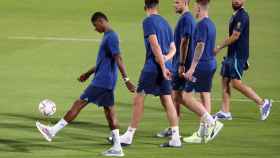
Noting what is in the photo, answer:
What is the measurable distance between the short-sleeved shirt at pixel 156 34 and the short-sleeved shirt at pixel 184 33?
0.67 meters

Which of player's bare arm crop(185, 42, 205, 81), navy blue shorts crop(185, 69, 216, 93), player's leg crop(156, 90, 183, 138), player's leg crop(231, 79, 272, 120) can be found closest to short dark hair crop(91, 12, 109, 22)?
Result: player's bare arm crop(185, 42, 205, 81)

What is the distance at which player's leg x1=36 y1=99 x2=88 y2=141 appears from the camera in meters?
18.5

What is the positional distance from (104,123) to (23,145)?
2906 mm

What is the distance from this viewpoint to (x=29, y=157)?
58.6 ft

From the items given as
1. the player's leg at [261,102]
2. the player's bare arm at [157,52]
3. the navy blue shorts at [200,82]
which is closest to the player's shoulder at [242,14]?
the player's leg at [261,102]

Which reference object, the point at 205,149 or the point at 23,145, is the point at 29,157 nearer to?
the point at 23,145

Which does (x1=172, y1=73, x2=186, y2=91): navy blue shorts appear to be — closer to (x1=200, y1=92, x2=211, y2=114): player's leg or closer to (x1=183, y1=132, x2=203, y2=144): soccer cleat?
(x1=200, y1=92, x2=211, y2=114): player's leg

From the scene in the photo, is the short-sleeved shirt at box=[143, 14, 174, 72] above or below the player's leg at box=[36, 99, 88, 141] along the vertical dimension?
above

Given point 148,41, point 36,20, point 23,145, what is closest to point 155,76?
point 148,41

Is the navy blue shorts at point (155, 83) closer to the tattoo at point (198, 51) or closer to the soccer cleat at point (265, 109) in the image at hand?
the tattoo at point (198, 51)

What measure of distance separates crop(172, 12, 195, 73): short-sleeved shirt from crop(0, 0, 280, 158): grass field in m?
1.33

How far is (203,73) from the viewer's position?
20203 mm

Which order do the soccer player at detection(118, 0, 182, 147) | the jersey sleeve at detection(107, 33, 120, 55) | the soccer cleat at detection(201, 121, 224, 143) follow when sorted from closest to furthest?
the jersey sleeve at detection(107, 33, 120, 55) → the soccer player at detection(118, 0, 182, 147) → the soccer cleat at detection(201, 121, 224, 143)

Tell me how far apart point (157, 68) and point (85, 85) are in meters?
8.08
